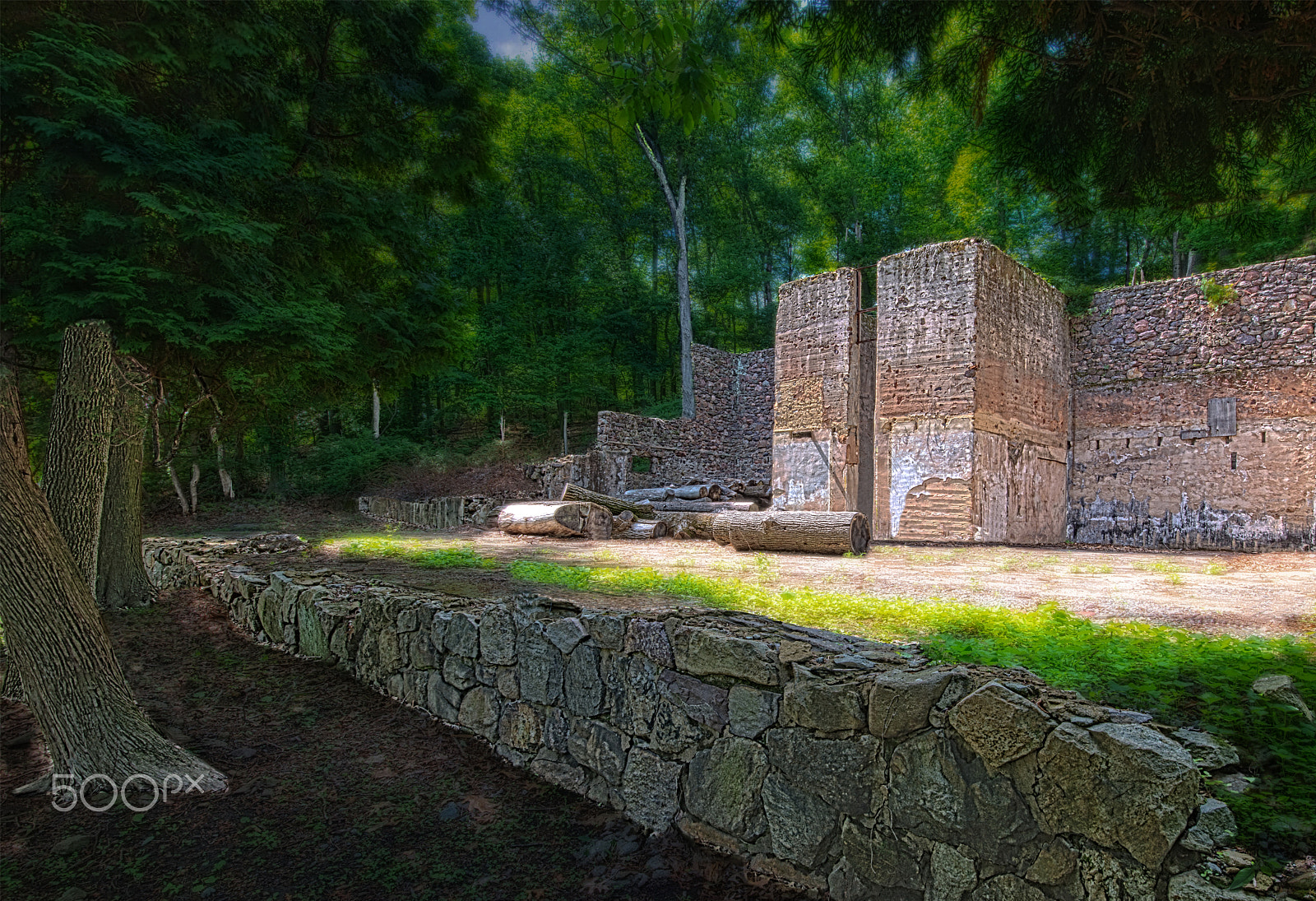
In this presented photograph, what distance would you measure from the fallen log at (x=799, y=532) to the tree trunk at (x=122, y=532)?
7.17m

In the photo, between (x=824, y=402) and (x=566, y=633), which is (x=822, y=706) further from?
(x=824, y=402)

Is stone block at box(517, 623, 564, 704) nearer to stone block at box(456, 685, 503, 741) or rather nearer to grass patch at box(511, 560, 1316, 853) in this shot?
stone block at box(456, 685, 503, 741)

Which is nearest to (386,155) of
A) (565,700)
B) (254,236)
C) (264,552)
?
(254,236)

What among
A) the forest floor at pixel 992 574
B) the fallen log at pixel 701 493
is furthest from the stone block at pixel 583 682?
the fallen log at pixel 701 493

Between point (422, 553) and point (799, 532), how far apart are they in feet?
16.4

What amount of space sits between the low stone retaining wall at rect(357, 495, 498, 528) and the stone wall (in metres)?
12.7

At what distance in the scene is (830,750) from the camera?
267 cm

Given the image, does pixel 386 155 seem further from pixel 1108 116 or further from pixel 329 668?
pixel 1108 116

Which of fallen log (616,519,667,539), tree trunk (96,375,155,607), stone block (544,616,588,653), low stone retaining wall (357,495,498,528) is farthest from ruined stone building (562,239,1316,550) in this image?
tree trunk (96,375,155,607)

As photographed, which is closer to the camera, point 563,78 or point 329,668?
point 329,668

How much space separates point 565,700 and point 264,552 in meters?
6.74

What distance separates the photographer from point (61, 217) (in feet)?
→ 16.6

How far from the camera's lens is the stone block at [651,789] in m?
3.30

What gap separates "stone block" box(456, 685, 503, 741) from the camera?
4297 millimetres
